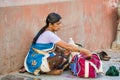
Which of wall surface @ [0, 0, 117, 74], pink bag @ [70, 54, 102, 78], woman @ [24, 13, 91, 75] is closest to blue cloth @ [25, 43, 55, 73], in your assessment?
woman @ [24, 13, 91, 75]

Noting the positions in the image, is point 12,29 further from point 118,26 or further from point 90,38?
point 118,26

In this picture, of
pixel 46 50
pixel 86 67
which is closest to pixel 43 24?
pixel 46 50

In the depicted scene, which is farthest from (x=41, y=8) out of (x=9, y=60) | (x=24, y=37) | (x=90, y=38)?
(x=90, y=38)

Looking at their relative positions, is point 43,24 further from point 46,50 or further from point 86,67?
point 86,67

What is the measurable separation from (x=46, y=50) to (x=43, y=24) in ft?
2.47

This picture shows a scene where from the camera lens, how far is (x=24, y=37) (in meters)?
5.87

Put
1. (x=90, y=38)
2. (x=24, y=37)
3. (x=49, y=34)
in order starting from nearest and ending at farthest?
(x=49, y=34) < (x=24, y=37) < (x=90, y=38)

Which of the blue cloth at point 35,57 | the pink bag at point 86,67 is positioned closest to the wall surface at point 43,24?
the blue cloth at point 35,57

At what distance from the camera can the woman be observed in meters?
5.54

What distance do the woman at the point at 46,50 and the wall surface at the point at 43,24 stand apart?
27 cm

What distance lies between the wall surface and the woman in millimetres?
274

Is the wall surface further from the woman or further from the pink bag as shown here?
the pink bag

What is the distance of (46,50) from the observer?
5.63 meters

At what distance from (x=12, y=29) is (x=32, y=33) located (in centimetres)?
53
